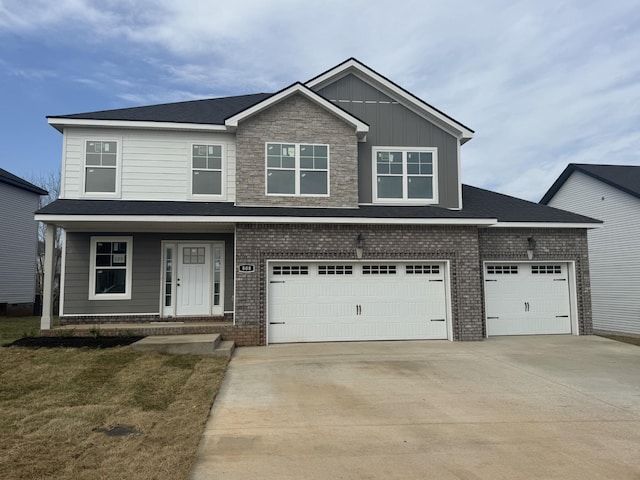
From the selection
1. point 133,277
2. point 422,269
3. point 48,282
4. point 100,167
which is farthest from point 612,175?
point 48,282

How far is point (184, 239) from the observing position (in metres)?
12.4

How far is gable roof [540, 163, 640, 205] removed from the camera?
58.4ft

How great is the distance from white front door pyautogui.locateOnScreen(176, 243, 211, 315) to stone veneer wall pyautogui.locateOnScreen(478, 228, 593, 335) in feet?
25.8

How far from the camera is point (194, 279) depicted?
41.2ft

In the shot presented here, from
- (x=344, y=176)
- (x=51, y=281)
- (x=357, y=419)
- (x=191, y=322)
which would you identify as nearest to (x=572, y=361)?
(x=357, y=419)

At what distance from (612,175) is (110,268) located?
65.6 ft

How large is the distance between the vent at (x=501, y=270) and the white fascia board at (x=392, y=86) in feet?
13.2

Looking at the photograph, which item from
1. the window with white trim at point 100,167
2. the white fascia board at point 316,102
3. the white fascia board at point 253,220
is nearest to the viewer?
the white fascia board at point 253,220

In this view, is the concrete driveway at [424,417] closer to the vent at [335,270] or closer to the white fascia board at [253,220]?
the vent at [335,270]

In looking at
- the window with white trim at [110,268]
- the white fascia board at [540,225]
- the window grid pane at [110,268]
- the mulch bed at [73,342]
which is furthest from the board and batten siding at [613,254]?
the window grid pane at [110,268]

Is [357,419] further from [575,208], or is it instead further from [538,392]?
[575,208]

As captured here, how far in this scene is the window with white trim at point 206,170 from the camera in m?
12.4

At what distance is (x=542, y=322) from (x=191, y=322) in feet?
33.0

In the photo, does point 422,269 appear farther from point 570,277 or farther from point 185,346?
point 185,346
